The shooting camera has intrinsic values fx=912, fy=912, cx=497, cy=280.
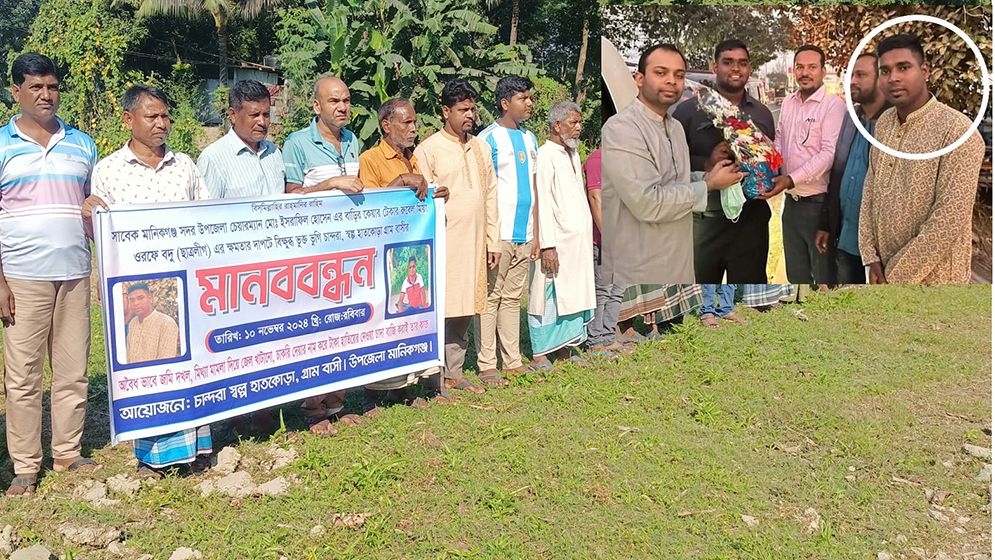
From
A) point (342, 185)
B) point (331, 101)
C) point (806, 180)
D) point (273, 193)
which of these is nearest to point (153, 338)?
point (273, 193)

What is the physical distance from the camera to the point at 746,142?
554 cm

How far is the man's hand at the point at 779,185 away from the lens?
5582mm

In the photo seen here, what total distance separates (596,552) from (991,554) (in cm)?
158

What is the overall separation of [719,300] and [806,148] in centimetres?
174

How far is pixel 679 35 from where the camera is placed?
5.53 metres

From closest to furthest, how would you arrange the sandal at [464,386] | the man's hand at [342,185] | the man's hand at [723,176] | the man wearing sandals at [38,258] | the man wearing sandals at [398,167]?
the man wearing sandals at [38,258] < the man's hand at [342,185] < the man wearing sandals at [398,167] < the sandal at [464,386] < the man's hand at [723,176]

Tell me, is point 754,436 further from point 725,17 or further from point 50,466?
point 50,466

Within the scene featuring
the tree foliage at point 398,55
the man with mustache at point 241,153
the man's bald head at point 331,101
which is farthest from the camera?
the tree foliage at point 398,55

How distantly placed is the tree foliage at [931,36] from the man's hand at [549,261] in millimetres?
1949

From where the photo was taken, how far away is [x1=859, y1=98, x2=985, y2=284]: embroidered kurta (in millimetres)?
5559

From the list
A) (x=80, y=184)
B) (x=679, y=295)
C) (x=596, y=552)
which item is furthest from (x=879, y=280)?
(x=80, y=184)

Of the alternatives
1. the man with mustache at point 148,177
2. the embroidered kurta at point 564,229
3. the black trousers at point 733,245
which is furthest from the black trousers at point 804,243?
the man with mustache at point 148,177

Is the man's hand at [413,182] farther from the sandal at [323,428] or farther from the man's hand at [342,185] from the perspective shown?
the sandal at [323,428]

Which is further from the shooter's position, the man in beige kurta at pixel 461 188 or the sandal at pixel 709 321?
the sandal at pixel 709 321
